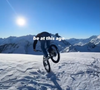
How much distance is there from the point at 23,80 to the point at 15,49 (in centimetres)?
19758

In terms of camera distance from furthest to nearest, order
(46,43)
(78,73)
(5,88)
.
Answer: (46,43), (78,73), (5,88)

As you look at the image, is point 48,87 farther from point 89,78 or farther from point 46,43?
point 46,43

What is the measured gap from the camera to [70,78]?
13.8 ft

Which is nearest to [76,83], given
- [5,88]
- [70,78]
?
[70,78]

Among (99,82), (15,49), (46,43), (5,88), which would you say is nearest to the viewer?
(5,88)

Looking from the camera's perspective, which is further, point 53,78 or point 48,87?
point 53,78

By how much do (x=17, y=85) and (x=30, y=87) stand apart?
1.76 ft

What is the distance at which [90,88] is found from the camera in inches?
135

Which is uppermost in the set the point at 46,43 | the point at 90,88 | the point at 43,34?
the point at 43,34

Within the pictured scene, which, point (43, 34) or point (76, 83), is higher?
point (43, 34)

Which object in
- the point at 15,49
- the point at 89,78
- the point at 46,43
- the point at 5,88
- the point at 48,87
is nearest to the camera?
the point at 5,88

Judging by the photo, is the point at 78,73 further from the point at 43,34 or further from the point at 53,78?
the point at 43,34

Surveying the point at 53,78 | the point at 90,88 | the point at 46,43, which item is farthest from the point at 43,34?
the point at 90,88

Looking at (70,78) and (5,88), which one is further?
(70,78)
